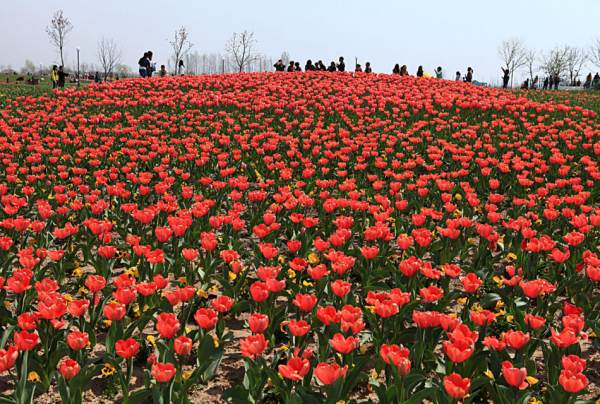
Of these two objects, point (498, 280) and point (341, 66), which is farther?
point (341, 66)

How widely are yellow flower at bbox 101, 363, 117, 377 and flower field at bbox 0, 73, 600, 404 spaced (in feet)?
0.05

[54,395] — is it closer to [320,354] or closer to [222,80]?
[320,354]

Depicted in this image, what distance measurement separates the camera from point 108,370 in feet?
12.3

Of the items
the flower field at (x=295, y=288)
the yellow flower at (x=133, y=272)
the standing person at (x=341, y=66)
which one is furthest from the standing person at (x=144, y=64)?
the yellow flower at (x=133, y=272)

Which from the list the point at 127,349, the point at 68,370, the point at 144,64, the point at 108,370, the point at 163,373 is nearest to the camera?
the point at 163,373

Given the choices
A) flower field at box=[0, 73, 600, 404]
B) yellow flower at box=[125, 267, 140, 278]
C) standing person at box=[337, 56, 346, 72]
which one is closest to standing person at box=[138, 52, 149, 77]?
standing person at box=[337, 56, 346, 72]

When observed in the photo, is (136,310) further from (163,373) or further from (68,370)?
(163,373)

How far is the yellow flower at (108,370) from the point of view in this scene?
3.68m

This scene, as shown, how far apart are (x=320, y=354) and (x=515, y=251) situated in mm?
3120

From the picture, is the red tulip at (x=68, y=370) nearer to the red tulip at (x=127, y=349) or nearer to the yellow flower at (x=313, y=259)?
the red tulip at (x=127, y=349)

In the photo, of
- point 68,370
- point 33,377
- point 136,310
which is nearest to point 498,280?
point 136,310

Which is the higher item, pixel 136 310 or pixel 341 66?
pixel 341 66

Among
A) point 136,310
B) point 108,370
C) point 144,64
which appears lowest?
point 108,370

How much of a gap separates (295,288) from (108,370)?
5.89ft
